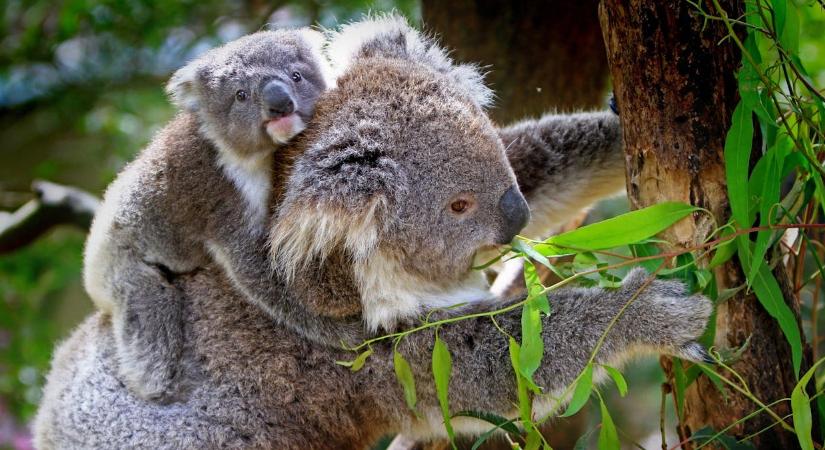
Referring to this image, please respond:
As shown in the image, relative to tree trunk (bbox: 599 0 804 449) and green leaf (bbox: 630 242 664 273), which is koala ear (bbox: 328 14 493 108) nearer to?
tree trunk (bbox: 599 0 804 449)

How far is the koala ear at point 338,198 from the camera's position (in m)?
2.29

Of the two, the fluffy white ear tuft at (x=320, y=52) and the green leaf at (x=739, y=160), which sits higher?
the fluffy white ear tuft at (x=320, y=52)

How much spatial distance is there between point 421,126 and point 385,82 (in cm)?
20

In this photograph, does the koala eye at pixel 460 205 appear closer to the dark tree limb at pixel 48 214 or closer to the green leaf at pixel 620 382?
the green leaf at pixel 620 382

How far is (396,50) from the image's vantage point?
2.75m

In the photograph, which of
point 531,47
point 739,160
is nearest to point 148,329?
point 739,160

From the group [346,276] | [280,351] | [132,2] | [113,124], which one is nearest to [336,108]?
[346,276]

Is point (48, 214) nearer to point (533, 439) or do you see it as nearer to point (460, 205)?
point (460, 205)

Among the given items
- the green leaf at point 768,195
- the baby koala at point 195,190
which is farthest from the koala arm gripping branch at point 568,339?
the baby koala at point 195,190

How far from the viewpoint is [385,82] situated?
2469 millimetres

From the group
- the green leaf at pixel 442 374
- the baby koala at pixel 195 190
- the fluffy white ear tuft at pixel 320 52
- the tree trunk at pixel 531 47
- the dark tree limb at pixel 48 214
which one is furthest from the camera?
the dark tree limb at pixel 48 214

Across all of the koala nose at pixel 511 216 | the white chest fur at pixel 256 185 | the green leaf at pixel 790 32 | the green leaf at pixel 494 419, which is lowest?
the green leaf at pixel 494 419

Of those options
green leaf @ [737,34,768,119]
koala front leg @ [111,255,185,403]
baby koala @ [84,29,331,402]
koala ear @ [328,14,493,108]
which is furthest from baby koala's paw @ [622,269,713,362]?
koala front leg @ [111,255,185,403]

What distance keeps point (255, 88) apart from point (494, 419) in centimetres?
125
